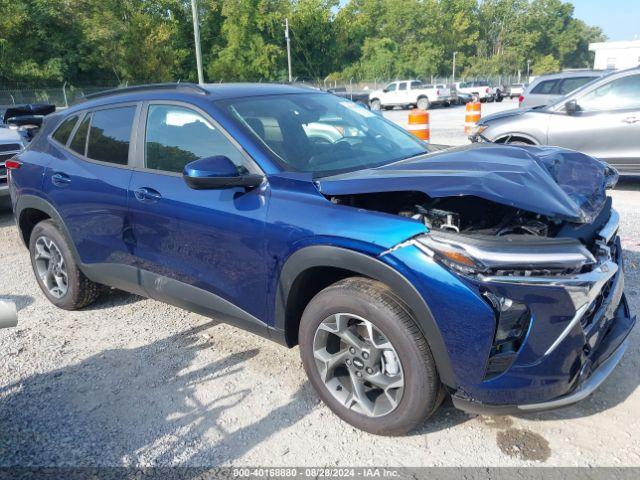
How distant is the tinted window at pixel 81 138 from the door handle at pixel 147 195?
901 mm

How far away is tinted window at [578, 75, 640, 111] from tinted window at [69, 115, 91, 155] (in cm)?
669

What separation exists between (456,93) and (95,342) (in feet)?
109

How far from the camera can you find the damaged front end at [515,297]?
2.32 m

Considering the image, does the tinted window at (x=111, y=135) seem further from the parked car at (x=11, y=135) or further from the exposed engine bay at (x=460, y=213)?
the parked car at (x=11, y=135)

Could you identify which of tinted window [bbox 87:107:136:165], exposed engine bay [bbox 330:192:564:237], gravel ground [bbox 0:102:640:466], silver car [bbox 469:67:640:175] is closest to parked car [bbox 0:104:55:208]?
tinted window [bbox 87:107:136:165]

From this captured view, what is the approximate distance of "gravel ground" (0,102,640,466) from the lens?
2.69 meters

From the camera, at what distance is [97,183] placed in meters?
3.85

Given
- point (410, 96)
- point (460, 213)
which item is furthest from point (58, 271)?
point (410, 96)

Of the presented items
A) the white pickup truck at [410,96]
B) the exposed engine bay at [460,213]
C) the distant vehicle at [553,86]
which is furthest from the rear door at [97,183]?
the white pickup truck at [410,96]

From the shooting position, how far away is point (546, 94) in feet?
40.5

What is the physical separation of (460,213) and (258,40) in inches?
2232

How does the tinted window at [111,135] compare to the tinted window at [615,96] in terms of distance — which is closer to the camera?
the tinted window at [111,135]

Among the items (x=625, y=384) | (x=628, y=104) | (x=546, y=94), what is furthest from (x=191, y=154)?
(x=546, y=94)

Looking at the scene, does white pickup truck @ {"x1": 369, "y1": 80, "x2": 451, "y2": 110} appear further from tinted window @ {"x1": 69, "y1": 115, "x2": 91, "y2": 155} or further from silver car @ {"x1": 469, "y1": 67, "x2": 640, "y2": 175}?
tinted window @ {"x1": 69, "y1": 115, "x2": 91, "y2": 155}
